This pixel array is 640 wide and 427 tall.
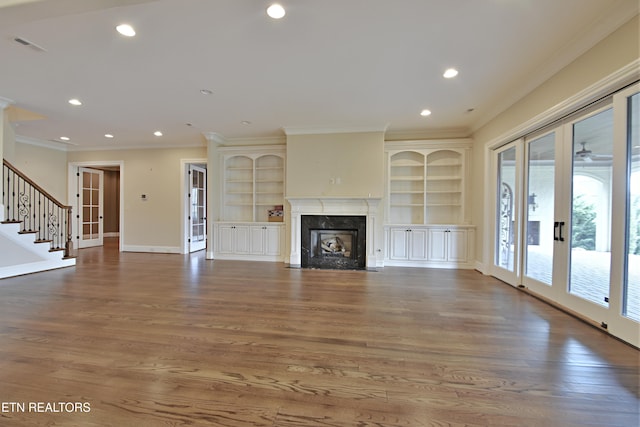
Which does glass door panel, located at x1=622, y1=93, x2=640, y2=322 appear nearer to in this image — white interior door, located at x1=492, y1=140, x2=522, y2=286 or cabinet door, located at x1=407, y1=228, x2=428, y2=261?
white interior door, located at x1=492, y1=140, x2=522, y2=286

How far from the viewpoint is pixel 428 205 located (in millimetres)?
5766

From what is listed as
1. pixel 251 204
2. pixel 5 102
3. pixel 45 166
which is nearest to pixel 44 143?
pixel 45 166

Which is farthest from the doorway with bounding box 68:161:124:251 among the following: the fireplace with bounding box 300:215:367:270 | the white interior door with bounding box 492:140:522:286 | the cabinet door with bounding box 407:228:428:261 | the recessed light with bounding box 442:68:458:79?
the white interior door with bounding box 492:140:522:286

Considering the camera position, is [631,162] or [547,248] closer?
[631,162]

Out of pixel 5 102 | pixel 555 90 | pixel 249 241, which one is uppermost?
pixel 5 102

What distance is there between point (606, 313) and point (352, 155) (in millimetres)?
4187

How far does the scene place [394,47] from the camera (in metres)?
2.81

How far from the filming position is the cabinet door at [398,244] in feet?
18.1

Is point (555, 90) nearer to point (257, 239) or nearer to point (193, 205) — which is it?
point (257, 239)

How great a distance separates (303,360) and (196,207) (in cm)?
656

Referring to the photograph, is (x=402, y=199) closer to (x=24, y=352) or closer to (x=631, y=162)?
(x=631, y=162)

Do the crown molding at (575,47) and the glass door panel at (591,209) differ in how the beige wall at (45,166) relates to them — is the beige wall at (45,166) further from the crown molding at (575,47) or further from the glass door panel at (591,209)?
the glass door panel at (591,209)

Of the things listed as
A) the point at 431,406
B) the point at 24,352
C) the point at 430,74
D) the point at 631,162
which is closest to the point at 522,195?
the point at 631,162

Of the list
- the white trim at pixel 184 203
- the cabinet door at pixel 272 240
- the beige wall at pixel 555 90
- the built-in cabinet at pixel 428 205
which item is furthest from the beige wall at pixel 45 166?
the beige wall at pixel 555 90
